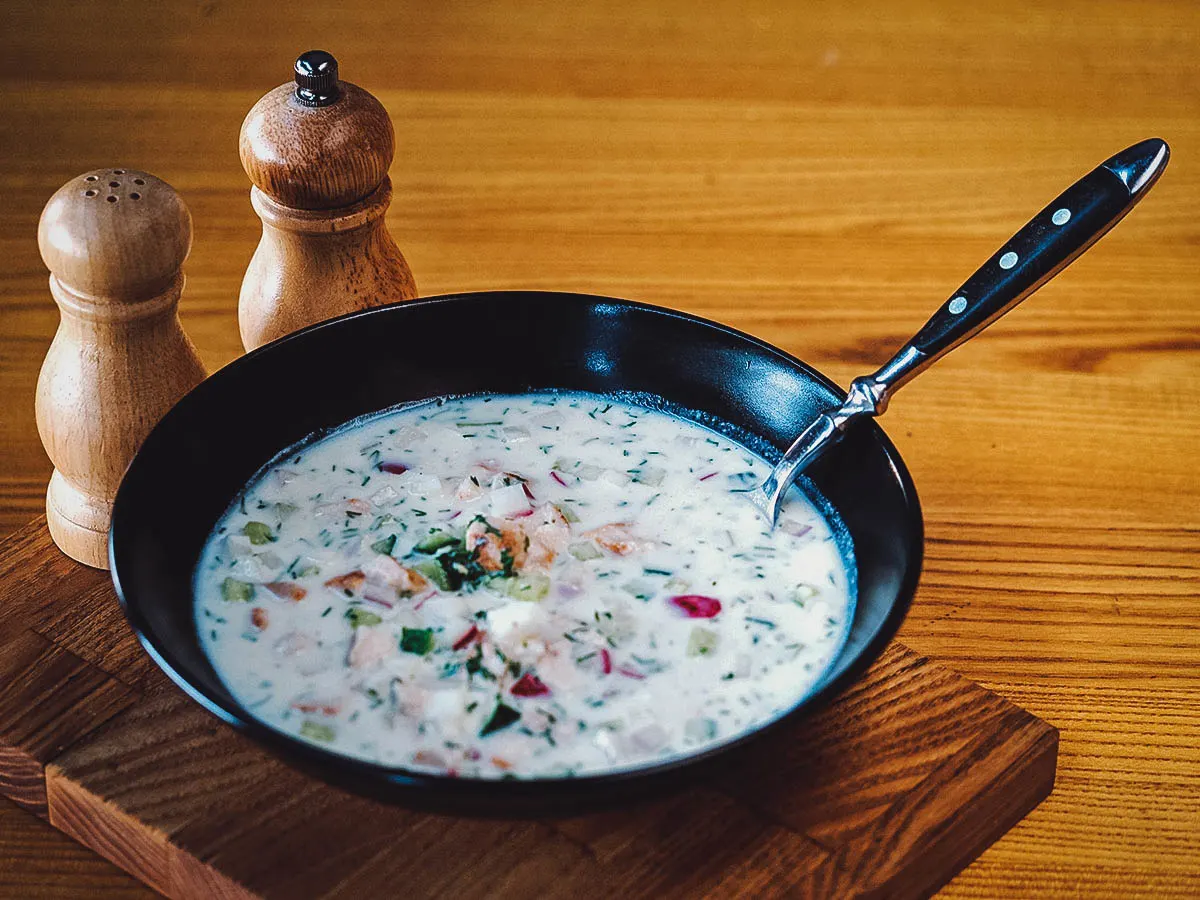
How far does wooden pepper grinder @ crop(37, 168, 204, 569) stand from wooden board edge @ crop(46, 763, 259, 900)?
1.02ft

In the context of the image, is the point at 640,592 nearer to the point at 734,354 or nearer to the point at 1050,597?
the point at 734,354

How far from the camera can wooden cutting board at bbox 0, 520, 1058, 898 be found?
4.81ft

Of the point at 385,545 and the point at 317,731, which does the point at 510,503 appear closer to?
the point at 385,545

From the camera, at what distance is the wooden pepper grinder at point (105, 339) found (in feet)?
5.46

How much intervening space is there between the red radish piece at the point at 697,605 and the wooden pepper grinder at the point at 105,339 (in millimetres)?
613

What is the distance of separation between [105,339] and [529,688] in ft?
2.05

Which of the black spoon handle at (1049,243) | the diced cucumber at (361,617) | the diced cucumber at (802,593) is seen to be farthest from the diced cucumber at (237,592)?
the black spoon handle at (1049,243)

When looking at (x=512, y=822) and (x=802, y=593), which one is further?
(x=802, y=593)

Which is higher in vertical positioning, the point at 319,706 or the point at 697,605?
the point at 697,605

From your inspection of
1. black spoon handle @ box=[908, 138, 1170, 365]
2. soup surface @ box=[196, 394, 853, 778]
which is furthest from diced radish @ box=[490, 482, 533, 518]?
black spoon handle @ box=[908, 138, 1170, 365]

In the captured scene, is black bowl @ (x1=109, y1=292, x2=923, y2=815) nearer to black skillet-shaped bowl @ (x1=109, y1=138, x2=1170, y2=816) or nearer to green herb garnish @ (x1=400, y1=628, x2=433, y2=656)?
black skillet-shaped bowl @ (x1=109, y1=138, x2=1170, y2=816)

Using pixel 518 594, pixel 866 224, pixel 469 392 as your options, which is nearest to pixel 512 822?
pixel 518 594

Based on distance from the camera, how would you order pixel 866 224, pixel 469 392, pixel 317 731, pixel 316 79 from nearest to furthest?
pixel 317 731
pixel 316 79
pixel 469 392
pixel 866 224

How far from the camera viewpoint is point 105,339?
1750 millimetres
